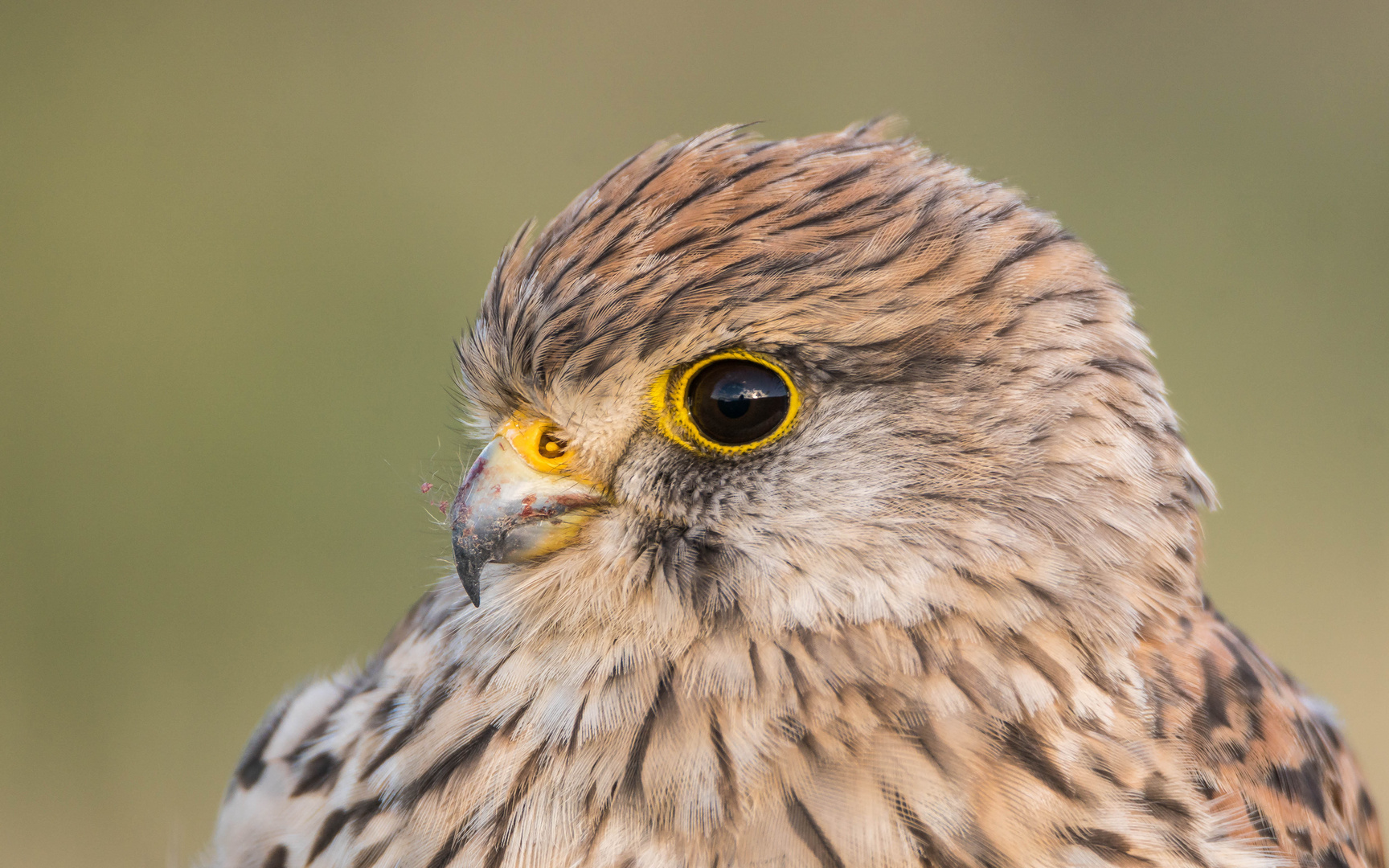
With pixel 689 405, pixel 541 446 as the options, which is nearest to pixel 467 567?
pixel 541 446

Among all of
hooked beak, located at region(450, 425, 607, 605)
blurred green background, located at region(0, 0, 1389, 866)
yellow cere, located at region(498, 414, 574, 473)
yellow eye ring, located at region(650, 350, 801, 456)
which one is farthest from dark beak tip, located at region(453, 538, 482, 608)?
blurred green background, located at region(0, 0, 1389, 866)

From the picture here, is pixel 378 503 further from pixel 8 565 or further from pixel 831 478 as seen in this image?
pixel 831 478

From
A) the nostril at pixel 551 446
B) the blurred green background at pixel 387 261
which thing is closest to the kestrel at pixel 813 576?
the nostril at pixel 551 446

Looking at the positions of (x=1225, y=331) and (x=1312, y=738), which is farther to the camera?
(x=1225, y=331)

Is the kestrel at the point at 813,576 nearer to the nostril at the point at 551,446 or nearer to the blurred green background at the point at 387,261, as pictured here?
the nostril at the point at 551,446

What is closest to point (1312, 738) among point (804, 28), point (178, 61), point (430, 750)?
point (430, 750)

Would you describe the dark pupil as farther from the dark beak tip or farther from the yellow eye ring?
the dark beak tip
